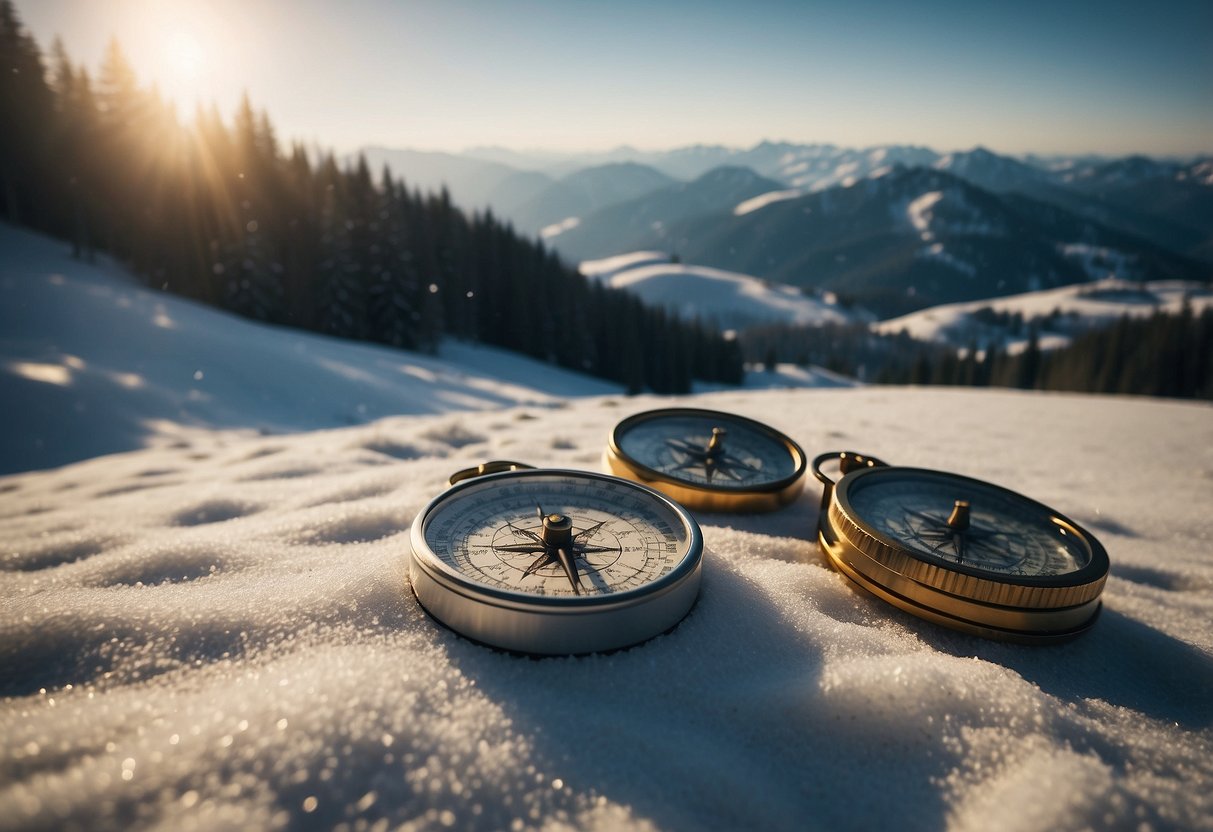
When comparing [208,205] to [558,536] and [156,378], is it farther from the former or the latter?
[558,536]

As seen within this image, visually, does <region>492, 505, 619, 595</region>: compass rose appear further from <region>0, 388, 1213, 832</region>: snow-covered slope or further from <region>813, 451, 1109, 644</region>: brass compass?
<region>813, 451, 1109, 644</region>: brass compass

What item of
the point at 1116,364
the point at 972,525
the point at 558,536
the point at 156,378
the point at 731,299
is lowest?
the point at 731,299

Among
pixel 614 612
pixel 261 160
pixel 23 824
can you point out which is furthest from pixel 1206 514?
pixel 261 160

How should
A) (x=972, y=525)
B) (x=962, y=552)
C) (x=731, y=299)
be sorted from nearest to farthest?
1. (x=962, y=552)
2. (x=972, y=525)
3. (x=731, y=299)

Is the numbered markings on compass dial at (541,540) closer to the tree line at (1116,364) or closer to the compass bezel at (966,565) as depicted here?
the compass bezel at (966,565)

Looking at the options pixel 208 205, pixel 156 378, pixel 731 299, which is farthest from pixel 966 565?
pixel 731 299

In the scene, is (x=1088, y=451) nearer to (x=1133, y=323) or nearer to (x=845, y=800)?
(x=845, y=800)
